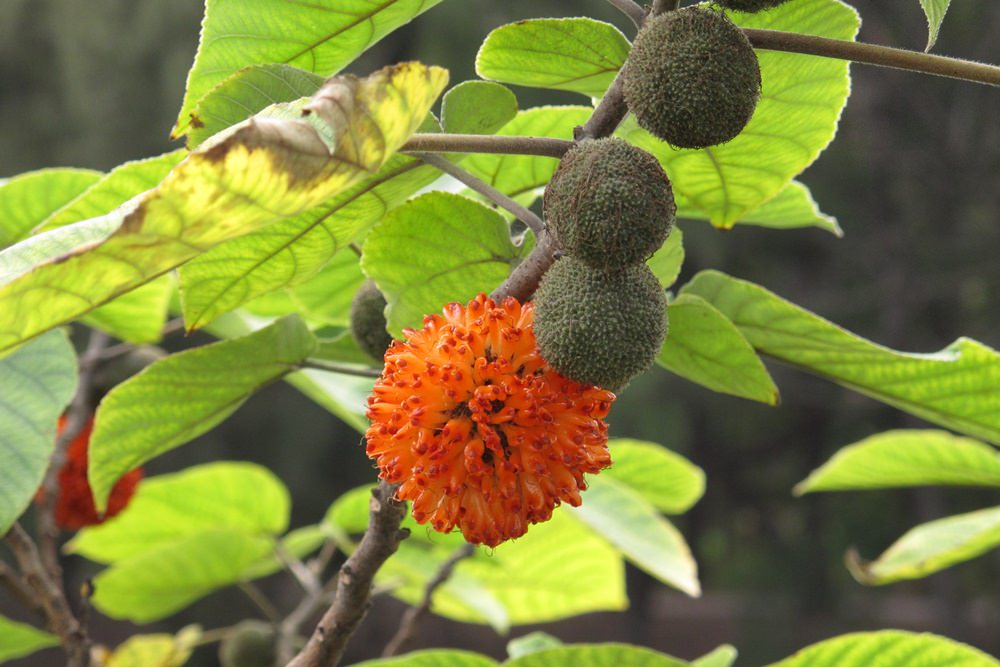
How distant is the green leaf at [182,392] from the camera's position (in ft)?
3.58

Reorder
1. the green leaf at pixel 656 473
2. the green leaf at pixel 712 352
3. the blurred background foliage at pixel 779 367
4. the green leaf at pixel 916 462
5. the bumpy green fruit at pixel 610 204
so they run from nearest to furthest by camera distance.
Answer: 1. the bumpy green fruit at pixel 610 204
2. the green leaf at pixel 712 352
3. the green leaf at pixel 916 462
4. the green leaf at pixel 656 473
5. the blurred background foliage at pixel 779 367

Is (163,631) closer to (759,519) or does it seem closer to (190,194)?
(759,519)

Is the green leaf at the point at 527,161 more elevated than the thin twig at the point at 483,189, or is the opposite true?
the thin twig at the point at 483,189

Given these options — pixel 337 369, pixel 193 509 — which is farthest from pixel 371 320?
pixel 193 509

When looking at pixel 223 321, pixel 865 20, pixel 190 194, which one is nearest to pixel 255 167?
pixel 190 194

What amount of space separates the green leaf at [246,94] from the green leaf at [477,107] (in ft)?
0.50

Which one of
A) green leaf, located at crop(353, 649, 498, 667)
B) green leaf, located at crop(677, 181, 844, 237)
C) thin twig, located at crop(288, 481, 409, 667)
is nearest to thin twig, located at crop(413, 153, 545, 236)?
thin twig, located at crop(288, 481, 409, 667)

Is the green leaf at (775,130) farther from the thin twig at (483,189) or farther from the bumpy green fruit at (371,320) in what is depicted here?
the bumpy green fruit at (371,320)

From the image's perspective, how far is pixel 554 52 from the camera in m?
A: 0.93

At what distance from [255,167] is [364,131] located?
78mm

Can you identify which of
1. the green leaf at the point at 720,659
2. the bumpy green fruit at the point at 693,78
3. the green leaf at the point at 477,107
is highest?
the bumpy green fruit at the point at 693,78

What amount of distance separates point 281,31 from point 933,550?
1120 millimetres

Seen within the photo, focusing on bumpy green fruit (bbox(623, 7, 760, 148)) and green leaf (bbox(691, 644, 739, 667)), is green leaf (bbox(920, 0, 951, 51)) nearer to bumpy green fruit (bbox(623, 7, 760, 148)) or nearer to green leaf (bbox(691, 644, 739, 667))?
bumpy green fruit (bbox(623, 7, 760, 148))

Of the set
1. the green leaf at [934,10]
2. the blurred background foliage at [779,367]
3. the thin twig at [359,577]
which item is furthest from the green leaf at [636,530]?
the blurred background foliage at [779,367]
